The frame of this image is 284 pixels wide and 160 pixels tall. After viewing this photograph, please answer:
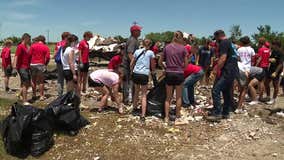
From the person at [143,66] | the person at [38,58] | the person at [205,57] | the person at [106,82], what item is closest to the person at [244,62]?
the person at [143,66]

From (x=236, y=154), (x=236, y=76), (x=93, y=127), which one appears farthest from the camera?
(x=236, y=76)

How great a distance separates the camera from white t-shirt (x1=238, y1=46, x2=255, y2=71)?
11.0 m

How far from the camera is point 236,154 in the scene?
27.3 ft

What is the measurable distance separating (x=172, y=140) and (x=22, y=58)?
5.01 m

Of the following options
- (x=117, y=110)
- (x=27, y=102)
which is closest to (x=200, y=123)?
(x=117, y=110)

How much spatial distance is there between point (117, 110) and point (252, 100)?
357 cm

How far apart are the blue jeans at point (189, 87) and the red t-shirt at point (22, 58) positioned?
413cm

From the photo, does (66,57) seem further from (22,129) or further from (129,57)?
(22,129)

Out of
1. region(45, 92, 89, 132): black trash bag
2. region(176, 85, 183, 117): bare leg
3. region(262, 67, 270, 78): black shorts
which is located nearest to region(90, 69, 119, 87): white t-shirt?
region(45, 92, 89, 132): black trash bag

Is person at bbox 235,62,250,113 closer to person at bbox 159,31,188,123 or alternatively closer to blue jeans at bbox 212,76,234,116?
blue jeans at bbox 212,76,234,116

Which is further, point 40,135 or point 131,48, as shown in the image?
point 131,48

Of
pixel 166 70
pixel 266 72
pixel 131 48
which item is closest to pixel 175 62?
pixel 166 70

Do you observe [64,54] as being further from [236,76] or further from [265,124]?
[265,124]

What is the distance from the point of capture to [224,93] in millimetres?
A: 10055
